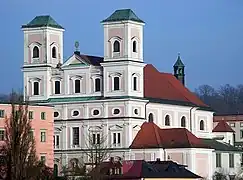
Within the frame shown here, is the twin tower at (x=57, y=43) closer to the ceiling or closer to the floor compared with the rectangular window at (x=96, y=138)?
closer to the ceiling

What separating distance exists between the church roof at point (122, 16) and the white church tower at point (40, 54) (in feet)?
23.5

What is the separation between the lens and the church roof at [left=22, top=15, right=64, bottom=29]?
412 ft

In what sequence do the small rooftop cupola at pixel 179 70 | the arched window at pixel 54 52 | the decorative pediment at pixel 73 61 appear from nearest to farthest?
1. the decorative pediment at pixel 73 61
2. the arched window at pixel 54 52
3. the small rooftop cupola at pixel 179 70

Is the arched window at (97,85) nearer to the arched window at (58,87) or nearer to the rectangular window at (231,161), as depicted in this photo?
the arched window at (58,87)

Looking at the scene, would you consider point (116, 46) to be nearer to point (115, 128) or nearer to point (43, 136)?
point (115, 128)

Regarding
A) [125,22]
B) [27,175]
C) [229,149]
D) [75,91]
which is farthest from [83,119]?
[27,175]

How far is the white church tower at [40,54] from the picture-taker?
125438 mm

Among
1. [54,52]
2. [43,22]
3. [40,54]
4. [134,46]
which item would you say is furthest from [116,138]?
[43,22]

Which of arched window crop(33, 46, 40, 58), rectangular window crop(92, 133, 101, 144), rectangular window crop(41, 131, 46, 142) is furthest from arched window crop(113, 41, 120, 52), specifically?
rectangular window crop(41, 131, 46, 142)

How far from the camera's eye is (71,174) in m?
102

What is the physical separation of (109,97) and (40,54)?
9.92 m

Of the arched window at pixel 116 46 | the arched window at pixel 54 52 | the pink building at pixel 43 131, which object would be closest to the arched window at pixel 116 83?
the arched window at pixel 116 46

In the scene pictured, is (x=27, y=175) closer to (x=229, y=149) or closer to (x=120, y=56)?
(x=120, y=56)

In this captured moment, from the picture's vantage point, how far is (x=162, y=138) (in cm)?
12256
